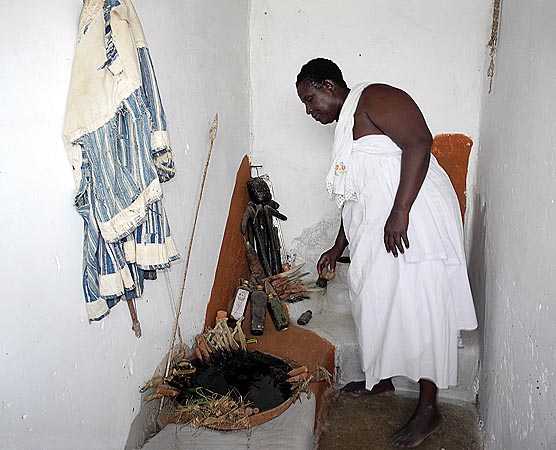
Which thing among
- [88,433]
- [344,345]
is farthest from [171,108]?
[344,345]

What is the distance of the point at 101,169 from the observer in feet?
4.40

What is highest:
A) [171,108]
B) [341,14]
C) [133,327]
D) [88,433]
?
[341,14]

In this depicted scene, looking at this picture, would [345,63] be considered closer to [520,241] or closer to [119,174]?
[520,241]

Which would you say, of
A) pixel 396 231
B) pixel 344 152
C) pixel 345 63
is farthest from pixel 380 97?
pixel 345 63

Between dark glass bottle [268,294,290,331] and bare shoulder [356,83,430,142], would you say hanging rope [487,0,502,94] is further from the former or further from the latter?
dark glass bottle [268,294,290,331]

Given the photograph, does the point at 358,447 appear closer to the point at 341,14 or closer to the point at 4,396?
the point at 4,396

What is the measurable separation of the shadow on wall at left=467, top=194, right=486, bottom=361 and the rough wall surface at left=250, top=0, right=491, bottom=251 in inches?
11.1

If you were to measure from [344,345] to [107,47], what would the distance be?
1.71 metres

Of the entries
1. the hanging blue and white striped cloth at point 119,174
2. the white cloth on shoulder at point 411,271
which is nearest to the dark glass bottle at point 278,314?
the white cloth on shoulder at point 411,271

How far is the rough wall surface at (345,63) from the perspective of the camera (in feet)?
9.16

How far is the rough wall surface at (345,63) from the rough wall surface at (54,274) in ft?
3.35

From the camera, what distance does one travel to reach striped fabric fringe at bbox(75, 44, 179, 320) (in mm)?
1345

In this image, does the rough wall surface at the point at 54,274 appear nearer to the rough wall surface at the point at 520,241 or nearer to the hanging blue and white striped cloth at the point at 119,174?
the hanging blue and white striped cloth at the point at 119,174

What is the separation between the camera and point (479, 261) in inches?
98.8
